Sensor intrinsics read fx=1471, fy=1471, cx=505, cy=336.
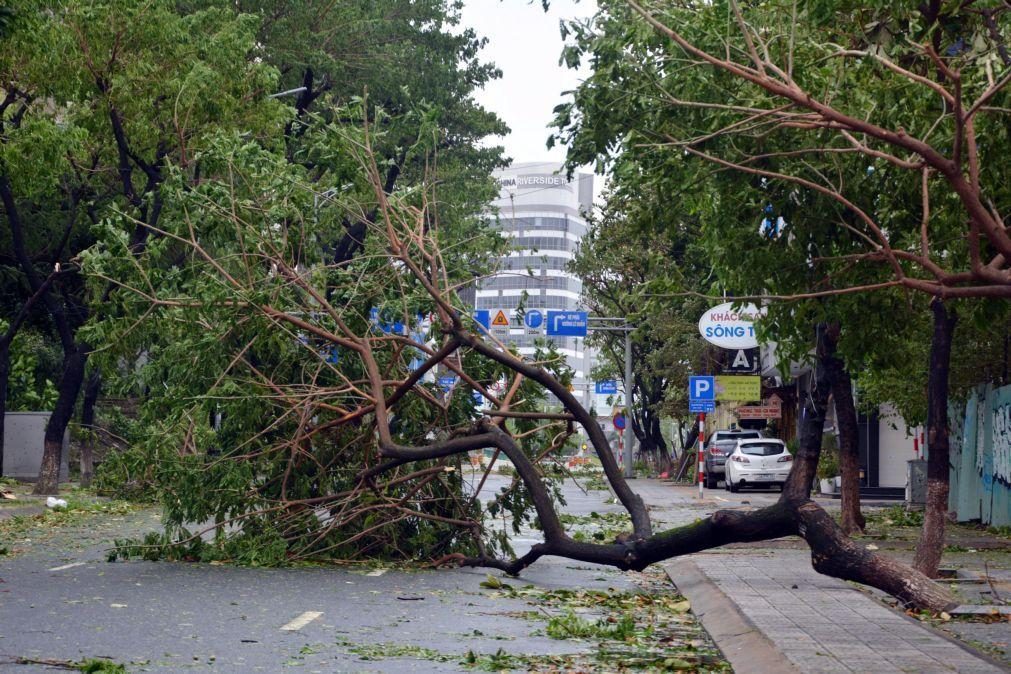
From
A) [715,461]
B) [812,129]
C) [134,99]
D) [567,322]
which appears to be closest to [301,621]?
[812,129]

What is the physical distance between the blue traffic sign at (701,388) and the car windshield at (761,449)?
20.3 feet

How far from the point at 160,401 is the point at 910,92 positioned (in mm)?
8371

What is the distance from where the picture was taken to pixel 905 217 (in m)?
13.3

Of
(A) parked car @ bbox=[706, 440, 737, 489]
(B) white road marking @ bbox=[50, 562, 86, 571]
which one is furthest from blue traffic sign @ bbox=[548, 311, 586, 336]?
(B) white road marking @ bbox=[50, 562, 86, 571]

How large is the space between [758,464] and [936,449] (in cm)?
2807

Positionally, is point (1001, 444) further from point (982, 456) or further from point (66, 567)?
point (66, 567)

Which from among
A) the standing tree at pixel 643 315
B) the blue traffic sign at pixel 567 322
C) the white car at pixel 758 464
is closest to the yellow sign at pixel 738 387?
the standing tree at pixel 643 315

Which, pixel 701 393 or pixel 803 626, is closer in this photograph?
pixel 803 626

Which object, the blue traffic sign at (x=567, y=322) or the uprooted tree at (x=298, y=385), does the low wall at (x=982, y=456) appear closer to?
the uprooted tree at (x=298, y=385)

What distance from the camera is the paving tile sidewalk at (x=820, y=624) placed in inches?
357

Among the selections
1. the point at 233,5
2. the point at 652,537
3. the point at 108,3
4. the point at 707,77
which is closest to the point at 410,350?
the point at 707,77

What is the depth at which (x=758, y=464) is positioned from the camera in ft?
141

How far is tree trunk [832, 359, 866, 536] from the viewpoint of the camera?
21188 mm

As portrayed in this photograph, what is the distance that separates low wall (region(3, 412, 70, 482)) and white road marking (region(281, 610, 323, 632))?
3157cm
